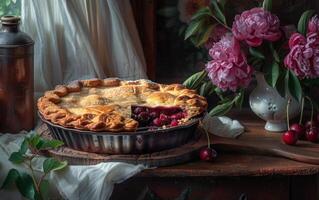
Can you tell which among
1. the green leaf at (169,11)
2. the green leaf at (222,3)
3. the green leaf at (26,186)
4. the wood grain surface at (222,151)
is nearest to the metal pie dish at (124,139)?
Answer: the wood grain surface at (222,151)

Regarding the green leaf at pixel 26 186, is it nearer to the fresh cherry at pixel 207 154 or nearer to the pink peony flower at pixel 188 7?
the fresh cherry at pixel 207 154

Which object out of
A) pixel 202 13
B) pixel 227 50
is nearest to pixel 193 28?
pixel 202 13

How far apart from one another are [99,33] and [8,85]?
287 mm

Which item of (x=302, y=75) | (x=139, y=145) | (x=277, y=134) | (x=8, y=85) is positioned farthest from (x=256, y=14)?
(x=8, y=85)

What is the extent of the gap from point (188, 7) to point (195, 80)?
205 millimetres

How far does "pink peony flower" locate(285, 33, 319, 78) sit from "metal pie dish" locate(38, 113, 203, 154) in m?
0.25

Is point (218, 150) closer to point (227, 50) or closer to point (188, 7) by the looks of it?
point (227, 50)

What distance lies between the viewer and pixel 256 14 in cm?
147

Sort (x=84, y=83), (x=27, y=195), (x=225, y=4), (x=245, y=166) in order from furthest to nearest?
1. (x=225, y=4)
2. (x=84, y=83)
3. (x=245, y=166)
4. (x=27, y=195)

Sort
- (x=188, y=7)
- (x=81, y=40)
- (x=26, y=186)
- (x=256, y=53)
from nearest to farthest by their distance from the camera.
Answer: (x=26, y=186)
(x=256, y=53)
(x=81, y=40)
(x=188, y=7)

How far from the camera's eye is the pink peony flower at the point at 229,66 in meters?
1.47

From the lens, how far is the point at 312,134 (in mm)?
1470

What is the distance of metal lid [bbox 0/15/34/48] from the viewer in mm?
1440

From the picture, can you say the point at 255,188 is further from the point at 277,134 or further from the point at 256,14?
the point at 256,14
